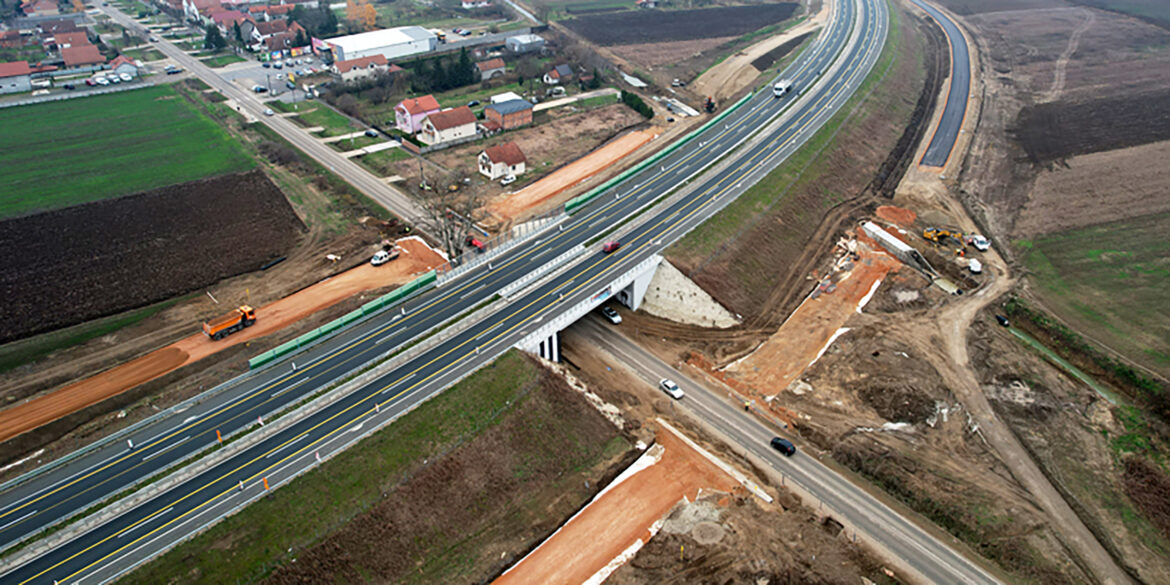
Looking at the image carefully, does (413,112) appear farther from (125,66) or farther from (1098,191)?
(1098,191)

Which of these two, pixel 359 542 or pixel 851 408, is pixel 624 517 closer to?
pixel 359 542

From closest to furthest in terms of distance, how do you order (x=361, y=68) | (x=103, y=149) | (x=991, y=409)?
(x=991, y=409), (x=103, y=149), (x=361, y=68)

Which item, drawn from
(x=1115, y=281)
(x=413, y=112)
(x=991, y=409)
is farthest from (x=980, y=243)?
(x=413, y=112)

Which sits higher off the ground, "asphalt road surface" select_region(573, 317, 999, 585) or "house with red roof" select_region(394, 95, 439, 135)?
"house with red roof" select_region(394, 95, 439, 135)

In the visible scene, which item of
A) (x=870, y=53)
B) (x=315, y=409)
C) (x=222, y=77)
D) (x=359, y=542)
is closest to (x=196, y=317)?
(x=315, y=409)

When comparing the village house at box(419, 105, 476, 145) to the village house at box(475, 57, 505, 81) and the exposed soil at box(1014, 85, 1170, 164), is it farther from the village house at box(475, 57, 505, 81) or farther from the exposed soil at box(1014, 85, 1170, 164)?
the exposed soil at box(1014, 85, 1170, 164)

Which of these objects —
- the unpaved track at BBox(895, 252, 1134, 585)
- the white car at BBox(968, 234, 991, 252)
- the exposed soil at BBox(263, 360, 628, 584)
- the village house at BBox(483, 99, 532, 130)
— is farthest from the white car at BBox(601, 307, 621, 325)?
the village house at BBox(483, 99, 532, 130)
